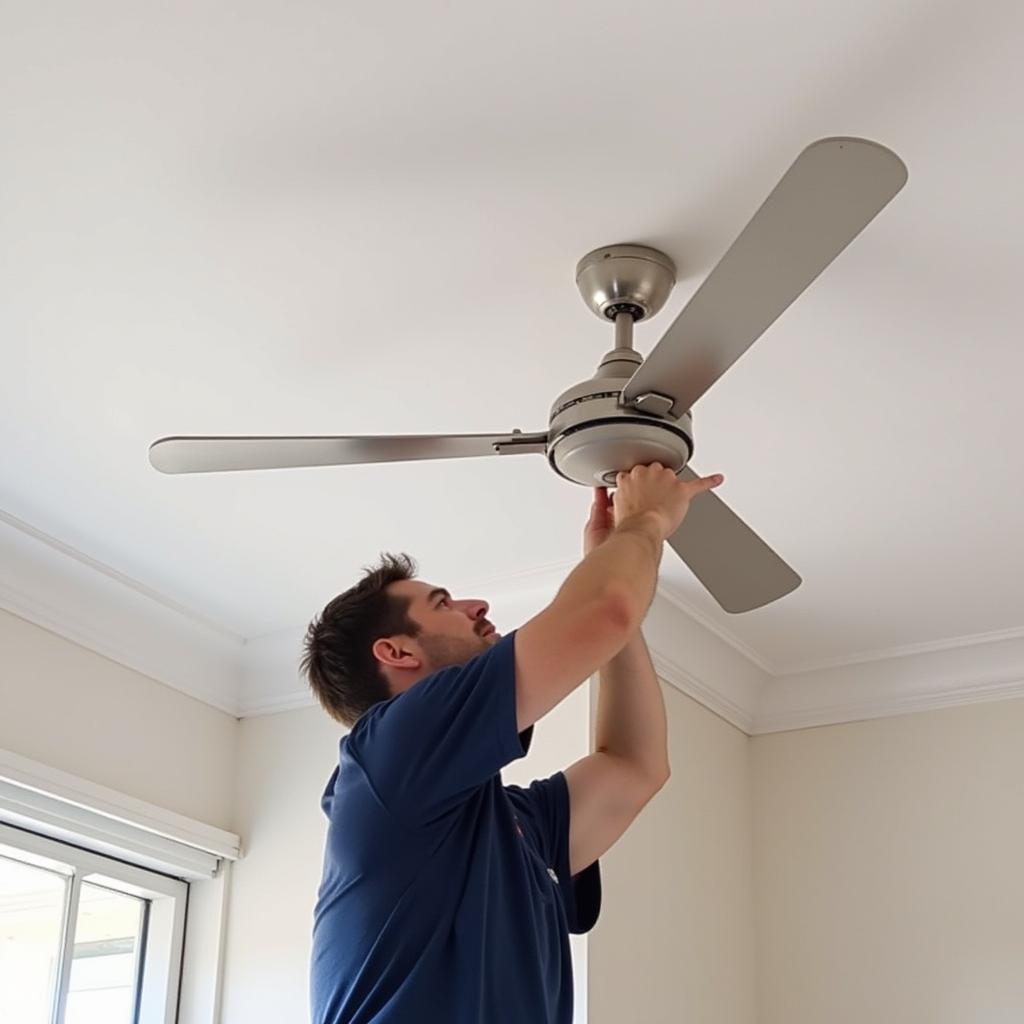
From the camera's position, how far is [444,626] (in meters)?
1.67

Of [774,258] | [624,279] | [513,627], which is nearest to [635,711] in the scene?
[624,279]

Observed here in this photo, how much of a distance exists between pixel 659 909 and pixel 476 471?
892 mm

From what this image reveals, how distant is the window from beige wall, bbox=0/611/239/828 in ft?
0.47

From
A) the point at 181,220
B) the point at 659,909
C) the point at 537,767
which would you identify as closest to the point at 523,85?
the point at 181,220

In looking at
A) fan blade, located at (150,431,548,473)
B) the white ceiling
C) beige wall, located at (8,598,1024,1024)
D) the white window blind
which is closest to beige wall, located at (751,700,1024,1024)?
beige wall, located at (8,598,1024,1024)

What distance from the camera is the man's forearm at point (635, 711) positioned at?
68.9 inches

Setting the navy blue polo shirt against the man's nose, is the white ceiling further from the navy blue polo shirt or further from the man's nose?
the navy blue polo shirt

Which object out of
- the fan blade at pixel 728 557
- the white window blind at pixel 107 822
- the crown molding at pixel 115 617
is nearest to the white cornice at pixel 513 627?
the crown molding at pixel 115 617

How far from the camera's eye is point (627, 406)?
161cm

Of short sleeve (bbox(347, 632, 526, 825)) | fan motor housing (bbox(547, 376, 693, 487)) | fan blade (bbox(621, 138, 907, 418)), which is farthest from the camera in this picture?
fan motor housing (bbox(547, 376, 693, 487))

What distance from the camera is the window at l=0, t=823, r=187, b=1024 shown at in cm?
257

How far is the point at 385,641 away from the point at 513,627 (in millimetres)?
1060

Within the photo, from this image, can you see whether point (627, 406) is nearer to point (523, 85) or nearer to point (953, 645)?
point (523, 85)

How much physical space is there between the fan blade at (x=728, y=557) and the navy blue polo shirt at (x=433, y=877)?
41 cm
